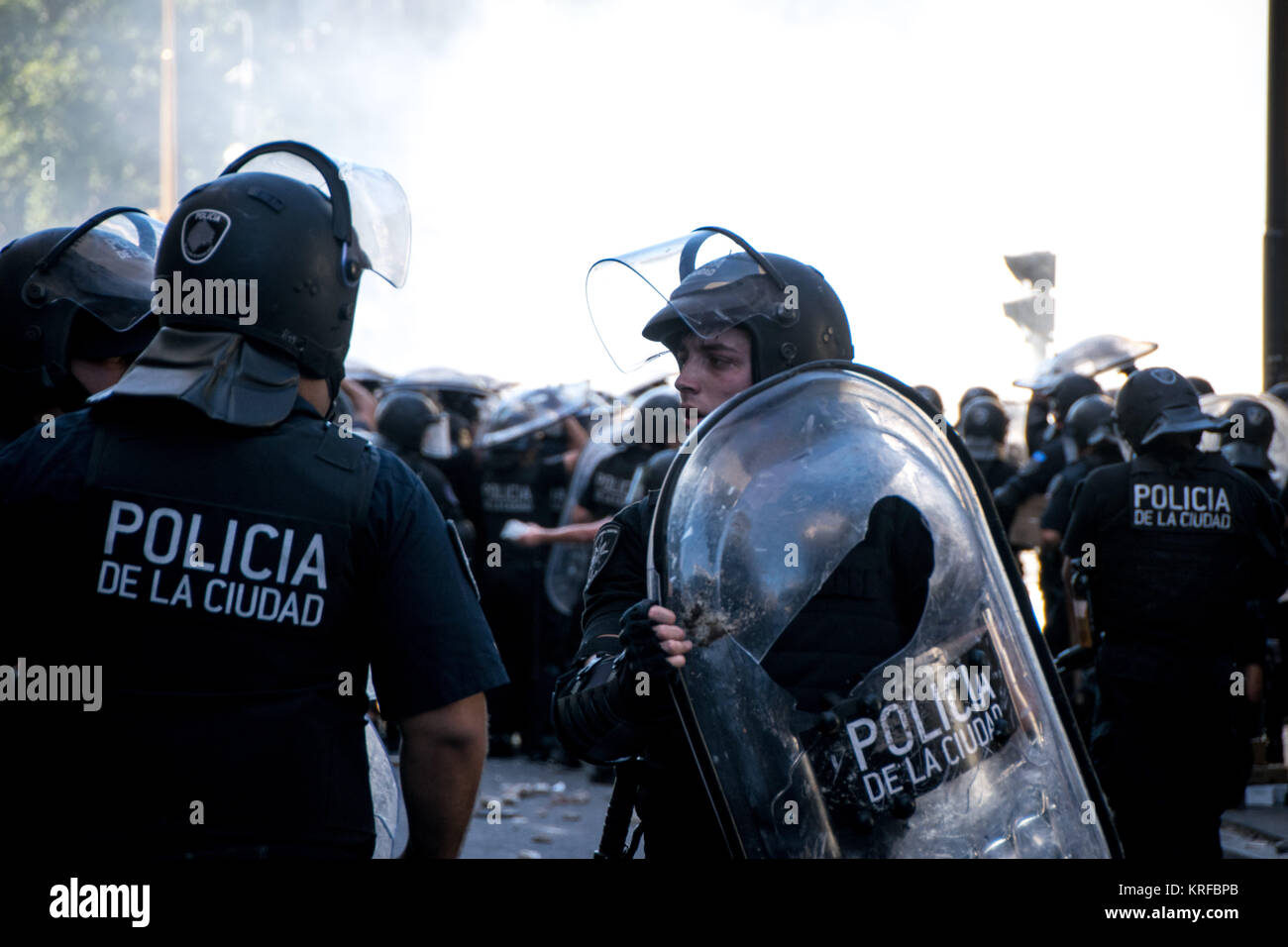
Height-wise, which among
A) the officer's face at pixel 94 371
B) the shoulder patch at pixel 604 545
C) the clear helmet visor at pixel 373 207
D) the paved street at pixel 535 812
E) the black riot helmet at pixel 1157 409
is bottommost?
the paved street at pixel 535 812

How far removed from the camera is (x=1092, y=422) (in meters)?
6.86

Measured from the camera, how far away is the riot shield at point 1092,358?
8719 mm

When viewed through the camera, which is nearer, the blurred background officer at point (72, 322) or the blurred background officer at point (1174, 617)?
the blurred background officer at point (72, 322)

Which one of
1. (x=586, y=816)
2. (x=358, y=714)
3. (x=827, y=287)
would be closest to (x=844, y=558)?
(x=827, y=287)

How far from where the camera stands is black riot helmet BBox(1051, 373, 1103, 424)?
784 centimetres

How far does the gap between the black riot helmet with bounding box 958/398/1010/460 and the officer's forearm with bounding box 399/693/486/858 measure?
25.0 ft

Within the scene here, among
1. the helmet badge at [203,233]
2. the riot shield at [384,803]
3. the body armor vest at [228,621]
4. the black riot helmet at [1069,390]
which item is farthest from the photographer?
the black riot helmet at [1069,390]

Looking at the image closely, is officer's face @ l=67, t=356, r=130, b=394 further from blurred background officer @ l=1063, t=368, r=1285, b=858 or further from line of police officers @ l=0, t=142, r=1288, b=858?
blurred background officer @ l=1063, t=368, r=1285, b=858

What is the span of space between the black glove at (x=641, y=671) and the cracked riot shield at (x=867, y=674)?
0.18ft

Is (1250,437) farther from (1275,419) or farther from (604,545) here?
(604,545)

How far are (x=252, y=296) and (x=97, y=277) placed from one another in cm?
92

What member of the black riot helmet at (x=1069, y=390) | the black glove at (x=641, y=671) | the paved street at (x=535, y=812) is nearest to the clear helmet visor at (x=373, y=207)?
the black glove at (x=641, y=671)

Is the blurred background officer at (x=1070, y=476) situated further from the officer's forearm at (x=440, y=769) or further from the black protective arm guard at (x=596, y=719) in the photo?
the officer's forearm at (x=440, y=769)

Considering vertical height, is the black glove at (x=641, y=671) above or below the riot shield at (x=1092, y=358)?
below
